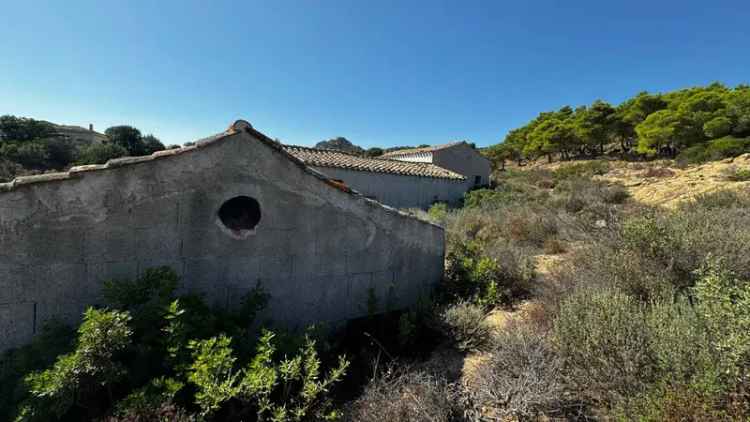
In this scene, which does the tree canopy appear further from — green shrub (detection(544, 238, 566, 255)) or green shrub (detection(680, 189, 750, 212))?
green shrub (detection(544, 238, 566, 255))

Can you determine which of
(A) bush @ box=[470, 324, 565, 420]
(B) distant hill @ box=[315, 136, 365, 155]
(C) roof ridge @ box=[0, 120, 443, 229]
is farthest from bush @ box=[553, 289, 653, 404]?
(B) distant hill @ box=[315, 136, 365, 155]

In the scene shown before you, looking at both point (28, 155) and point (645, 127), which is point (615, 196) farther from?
point (28, 155)

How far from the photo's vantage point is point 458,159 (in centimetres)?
2092

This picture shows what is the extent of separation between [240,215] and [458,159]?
63.2 feet

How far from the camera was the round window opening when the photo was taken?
3363 millimetres

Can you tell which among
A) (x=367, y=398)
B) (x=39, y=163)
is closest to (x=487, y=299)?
(x=367, y=398)

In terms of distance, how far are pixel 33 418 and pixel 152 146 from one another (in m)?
39.3

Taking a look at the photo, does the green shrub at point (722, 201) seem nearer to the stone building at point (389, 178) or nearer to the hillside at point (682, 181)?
the hillside at point (682, 181)

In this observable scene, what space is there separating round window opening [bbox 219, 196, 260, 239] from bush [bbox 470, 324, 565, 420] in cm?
288

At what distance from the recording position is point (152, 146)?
33.2 m

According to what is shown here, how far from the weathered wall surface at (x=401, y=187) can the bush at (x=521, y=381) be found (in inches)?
391

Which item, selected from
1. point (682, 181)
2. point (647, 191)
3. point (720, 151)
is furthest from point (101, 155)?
point (720, 151)

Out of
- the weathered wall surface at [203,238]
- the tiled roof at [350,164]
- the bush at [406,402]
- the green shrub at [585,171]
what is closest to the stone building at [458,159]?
the tiled roof at [350,164]

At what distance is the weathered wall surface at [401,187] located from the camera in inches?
508
